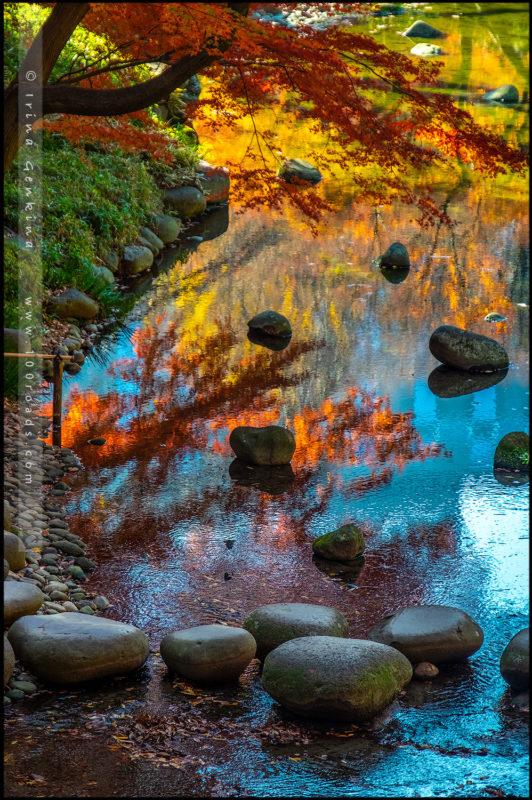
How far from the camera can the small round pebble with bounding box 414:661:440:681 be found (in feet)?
18.8

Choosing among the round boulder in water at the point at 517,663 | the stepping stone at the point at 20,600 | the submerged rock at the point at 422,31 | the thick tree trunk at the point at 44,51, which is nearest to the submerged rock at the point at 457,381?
the round boulder in water at the point at 517,663

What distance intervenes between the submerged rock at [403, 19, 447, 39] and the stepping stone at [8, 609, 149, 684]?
108 feet

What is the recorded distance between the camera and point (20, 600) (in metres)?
5.76

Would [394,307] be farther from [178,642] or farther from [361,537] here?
[178,642]

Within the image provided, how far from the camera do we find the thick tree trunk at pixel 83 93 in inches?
228

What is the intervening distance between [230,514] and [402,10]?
3308 centimetres

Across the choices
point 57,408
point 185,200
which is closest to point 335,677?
point 57,408

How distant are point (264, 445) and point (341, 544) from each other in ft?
6.51

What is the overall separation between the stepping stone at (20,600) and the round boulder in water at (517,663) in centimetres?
308

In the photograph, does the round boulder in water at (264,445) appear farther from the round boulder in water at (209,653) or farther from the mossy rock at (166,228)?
the mossy rock at (166,228)

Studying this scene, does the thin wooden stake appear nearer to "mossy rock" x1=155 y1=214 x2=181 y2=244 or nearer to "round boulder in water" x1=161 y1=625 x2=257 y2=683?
"round boulder in water" x1=161 y1=625 x2=257 y2=683

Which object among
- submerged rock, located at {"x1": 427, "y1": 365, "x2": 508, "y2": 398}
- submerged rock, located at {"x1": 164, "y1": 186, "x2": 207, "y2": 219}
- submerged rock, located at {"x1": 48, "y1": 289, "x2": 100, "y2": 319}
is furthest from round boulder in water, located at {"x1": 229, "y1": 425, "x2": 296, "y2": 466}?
submerged rock, located at {"x1": 164, "y1": 186, "x2": 207, "y2": 219}

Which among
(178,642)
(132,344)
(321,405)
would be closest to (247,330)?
(132,344)

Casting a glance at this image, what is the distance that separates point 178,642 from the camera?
18.0 feet
